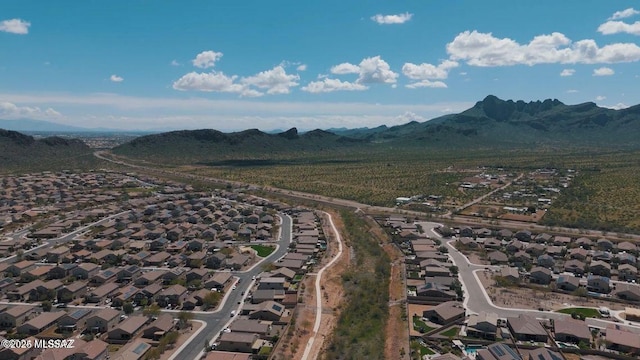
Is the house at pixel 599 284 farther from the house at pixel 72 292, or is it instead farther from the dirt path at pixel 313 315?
the house at pixel 72 292

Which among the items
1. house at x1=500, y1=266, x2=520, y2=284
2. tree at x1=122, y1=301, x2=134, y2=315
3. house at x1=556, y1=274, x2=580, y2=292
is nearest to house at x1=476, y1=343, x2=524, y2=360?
house at x1=500, y1=266, x2=520, y2=284

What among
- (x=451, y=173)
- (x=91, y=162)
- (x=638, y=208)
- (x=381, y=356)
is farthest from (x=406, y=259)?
(x=91, y=162)

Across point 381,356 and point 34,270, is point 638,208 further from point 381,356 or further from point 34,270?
point 34,270

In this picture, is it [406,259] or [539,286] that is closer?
[539,286]

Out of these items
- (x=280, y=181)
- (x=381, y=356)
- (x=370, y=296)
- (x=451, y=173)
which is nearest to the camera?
(x=381, y=356)

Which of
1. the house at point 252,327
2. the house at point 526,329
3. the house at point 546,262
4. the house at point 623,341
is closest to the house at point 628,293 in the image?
the house at point 546,262

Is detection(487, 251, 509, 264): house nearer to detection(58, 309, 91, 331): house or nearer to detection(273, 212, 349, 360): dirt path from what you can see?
detection(273, 212, 349, 360): dirt path

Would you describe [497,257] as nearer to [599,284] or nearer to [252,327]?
[599,284]
